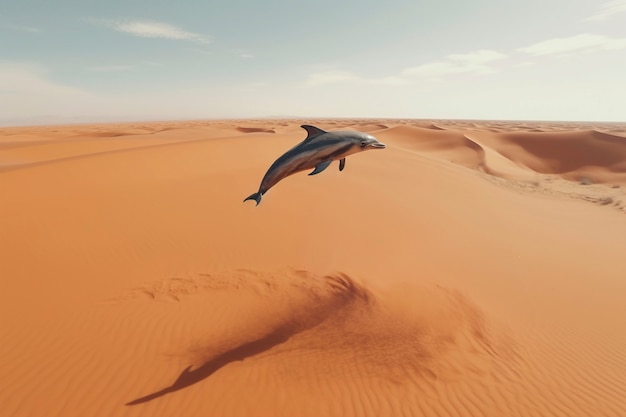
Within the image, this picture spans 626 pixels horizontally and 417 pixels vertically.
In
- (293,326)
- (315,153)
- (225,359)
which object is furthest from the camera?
(293,326)

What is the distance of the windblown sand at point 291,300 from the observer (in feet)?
16.7

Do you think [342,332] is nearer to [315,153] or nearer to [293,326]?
[293,326]

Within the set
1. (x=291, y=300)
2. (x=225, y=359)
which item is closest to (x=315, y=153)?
(x=225, y=359)

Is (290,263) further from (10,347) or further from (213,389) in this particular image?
(10,347)

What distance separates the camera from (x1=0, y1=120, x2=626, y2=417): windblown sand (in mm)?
5094

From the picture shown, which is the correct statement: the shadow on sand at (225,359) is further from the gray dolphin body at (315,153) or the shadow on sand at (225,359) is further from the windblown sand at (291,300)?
the gray dolphin body at (315,153)

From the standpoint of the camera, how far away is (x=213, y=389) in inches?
194

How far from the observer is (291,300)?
734cm

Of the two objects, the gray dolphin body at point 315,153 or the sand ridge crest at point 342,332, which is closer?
the gray dolphin body at point 315,153

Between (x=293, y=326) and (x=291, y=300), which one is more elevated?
(x=291, y=300)

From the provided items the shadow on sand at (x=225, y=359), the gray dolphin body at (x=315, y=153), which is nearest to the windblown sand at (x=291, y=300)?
the shadow on sand at (x=225, y=359)

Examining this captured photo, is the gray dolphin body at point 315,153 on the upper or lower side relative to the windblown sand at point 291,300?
upper

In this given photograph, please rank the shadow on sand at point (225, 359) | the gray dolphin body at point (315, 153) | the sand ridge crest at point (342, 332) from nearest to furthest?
the gray dolphin body at point (315, 153) < the shadow on sand at point (225, 359) < the sand ridge crest at point (342, 332)

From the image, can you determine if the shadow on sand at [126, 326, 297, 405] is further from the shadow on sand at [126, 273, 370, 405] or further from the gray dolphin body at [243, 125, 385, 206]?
the gray dolphin body at [243, 125, 385, 206]
